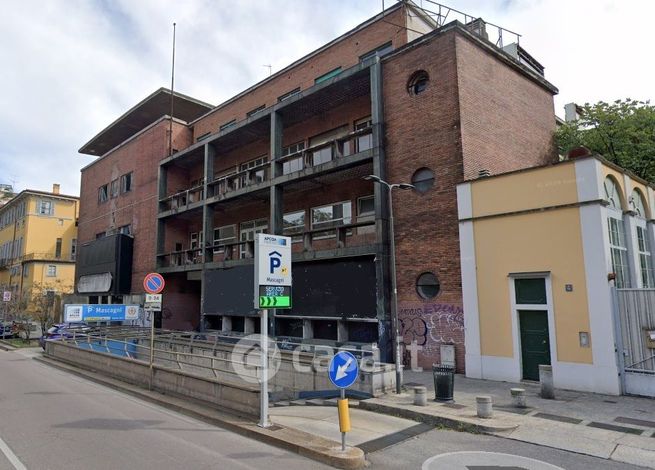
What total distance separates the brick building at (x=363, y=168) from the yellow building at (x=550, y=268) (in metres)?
0.90

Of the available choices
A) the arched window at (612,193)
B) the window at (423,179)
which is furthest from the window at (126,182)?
the arched window at (612,193)

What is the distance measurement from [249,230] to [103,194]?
61.1 feet

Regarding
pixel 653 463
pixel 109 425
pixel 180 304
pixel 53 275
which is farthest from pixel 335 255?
pixel 53 275

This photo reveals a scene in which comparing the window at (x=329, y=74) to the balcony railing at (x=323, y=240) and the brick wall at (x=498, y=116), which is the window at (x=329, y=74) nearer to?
the brick wall at (x=498, y=116)

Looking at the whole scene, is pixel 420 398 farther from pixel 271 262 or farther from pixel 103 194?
pixel 103 194

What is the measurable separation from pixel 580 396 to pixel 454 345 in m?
3.97

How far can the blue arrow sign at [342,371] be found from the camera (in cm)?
726

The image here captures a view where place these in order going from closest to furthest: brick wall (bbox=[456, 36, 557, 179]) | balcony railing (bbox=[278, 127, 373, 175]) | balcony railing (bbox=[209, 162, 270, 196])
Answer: brick wall (bbox=[456, 36, 557, 179]) < balcony railing (bbox=[278, 127, 373, 175]) < balcony railing (bbox=[209, 162, 270, 196])

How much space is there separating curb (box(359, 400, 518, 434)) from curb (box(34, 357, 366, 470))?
267 centimetres

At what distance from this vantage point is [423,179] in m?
16.6

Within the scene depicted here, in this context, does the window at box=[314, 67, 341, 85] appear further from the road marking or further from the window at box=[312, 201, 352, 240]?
the road marking

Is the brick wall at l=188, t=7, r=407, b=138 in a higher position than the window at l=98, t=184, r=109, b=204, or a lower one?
higher

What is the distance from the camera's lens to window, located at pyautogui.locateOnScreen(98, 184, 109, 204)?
37531 millimetres

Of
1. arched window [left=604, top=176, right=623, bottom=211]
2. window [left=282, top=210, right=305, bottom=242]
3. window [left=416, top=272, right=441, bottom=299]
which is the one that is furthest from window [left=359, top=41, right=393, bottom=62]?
arched window [left=604, top=176, right=623, bottom=211]
